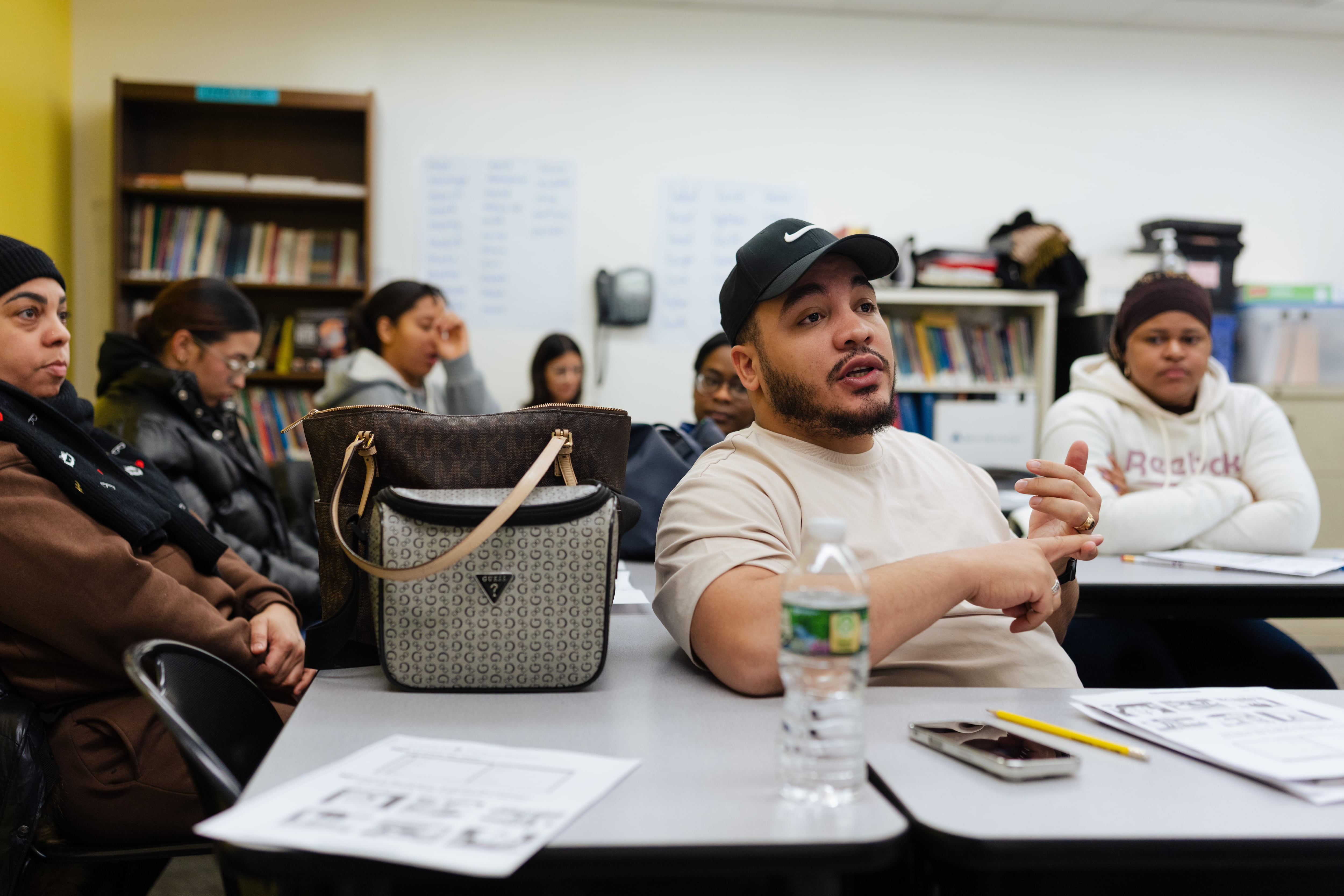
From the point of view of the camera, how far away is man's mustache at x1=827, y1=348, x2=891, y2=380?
1332mm

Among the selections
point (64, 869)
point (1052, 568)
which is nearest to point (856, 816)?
point (1052, 568)

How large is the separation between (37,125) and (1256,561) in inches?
172

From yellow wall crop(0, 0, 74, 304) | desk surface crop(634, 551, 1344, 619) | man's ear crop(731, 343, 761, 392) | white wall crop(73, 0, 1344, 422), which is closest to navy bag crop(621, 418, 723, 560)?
desk surface crop(634, 551, 1344, 619)

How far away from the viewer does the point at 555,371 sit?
4090 millimetres

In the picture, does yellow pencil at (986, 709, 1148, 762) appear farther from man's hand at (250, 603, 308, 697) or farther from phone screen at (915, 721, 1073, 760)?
man's hand at (250, 603, 308, 697)

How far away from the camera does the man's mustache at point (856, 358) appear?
1332 millimetres

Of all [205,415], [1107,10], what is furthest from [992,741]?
[1107,10]

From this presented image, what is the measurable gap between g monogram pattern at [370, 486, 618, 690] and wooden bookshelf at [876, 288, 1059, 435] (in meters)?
3.30

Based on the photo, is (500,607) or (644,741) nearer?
(644,741)

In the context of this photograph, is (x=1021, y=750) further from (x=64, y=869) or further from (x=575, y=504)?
(x=64, y=869)

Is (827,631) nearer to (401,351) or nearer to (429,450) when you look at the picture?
(429,450)

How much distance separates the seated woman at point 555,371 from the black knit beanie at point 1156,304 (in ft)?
7.23

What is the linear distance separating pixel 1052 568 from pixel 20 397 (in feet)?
4.92

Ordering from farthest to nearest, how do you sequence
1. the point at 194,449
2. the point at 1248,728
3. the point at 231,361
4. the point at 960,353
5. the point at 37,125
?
the point at 960,353 < the point at 37,125 < the point at 231,361 < the point at 194,449 < the point at 1248,728
